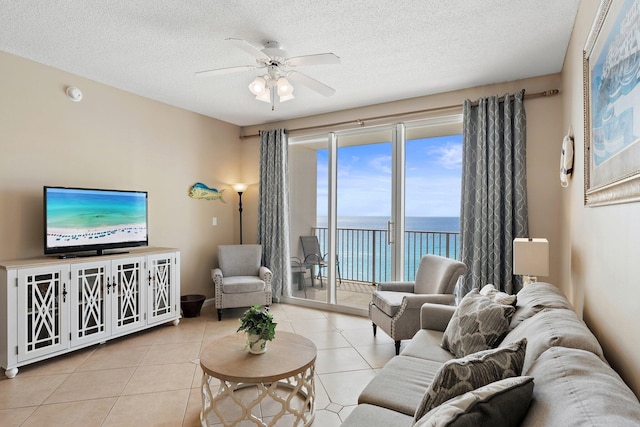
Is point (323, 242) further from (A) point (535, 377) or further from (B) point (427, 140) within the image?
(A) point (535, 377)

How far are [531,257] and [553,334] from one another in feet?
5.13

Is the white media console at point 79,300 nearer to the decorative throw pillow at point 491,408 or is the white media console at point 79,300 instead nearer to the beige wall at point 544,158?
the decorative throw pillow at point 491,408

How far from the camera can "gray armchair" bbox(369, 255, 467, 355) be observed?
120 inches

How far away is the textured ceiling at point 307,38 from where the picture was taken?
232 cm

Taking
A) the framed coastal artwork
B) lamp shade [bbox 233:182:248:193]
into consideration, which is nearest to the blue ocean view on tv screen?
lamp shade [bbox 233:182:248:193]

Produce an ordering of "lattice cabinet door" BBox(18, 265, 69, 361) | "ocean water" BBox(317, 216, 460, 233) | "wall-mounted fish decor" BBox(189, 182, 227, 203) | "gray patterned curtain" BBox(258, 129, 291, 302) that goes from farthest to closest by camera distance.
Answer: "gray patterned curtain" BBox(258, 129, 291, 302) → "wall-mounted fish decor" BBox(189, 182, 227, 203) → "ocean water" BBox(317, 216, 460, 233) → "lattice cabinet door" BBox(18, 265, 69, 361)

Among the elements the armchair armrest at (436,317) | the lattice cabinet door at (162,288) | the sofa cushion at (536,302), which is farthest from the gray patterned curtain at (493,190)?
the lattice cabinet door at (162,288)

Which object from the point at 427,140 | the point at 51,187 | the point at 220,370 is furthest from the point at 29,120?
the point at 427,140

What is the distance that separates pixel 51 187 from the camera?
3.11 metres

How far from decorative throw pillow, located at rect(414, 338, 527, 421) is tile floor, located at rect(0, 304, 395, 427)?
123 cm

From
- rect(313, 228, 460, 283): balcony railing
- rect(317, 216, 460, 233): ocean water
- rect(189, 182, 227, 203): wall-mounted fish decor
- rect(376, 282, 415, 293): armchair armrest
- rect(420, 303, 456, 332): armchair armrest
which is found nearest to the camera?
rect(420, 303, 456, 332): armchair armrest

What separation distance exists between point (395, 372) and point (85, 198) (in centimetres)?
321

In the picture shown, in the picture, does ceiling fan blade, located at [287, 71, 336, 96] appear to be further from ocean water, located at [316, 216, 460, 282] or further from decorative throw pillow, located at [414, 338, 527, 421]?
decorative throw pillow, located at [414, 338, 527, 421]

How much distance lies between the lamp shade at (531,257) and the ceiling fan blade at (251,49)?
7.82ft
